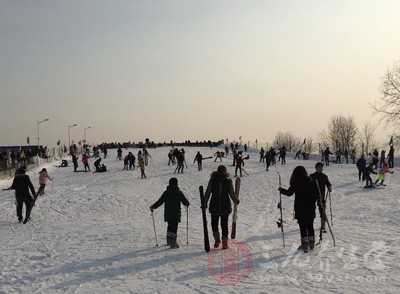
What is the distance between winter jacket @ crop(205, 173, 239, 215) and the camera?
28.9 ft

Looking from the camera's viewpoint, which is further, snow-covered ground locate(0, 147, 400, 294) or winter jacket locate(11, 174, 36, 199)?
winter jacket locate(11, 174, 36, 199)

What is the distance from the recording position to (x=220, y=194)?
883cm

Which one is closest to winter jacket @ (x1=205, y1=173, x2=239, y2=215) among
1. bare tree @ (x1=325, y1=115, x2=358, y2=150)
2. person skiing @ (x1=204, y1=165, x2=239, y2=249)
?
person skiing @ (x1=204, y1=165, x2=239, y2=249)

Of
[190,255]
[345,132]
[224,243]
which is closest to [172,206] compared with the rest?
[190,255]

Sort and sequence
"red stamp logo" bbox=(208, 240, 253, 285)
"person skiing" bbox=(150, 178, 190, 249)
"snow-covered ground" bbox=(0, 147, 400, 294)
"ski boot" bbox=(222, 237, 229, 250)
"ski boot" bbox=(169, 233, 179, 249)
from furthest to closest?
"ski boot" bbox=(169, 233, 179, 249)
"person skiing" bbox=(150, 178, 190, 249)
"ski boot" bbox=(222, 237, 229, 250)
"red stamp logo" bbox=(208, 240, 253, 285)
"snow-covered ground" bbox=(0, 147, 400, 294)

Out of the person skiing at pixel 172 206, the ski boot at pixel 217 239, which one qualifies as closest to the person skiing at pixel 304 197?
the ski boot at pixel 217 239

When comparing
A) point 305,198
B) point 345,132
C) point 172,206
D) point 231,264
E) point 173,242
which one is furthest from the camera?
point 345,132

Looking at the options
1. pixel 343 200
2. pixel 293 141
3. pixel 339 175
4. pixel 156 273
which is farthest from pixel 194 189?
pixel 293 141

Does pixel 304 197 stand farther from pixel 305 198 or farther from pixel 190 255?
pixel 190 255

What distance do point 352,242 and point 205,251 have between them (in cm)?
349

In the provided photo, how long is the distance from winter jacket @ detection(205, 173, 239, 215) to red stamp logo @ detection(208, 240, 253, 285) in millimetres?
830

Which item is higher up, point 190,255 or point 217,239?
point 217,239

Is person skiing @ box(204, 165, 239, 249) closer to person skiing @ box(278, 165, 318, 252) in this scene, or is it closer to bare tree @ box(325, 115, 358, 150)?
person skiing @ box(278, 165, 318, 252)

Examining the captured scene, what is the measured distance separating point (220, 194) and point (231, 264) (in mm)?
1432
